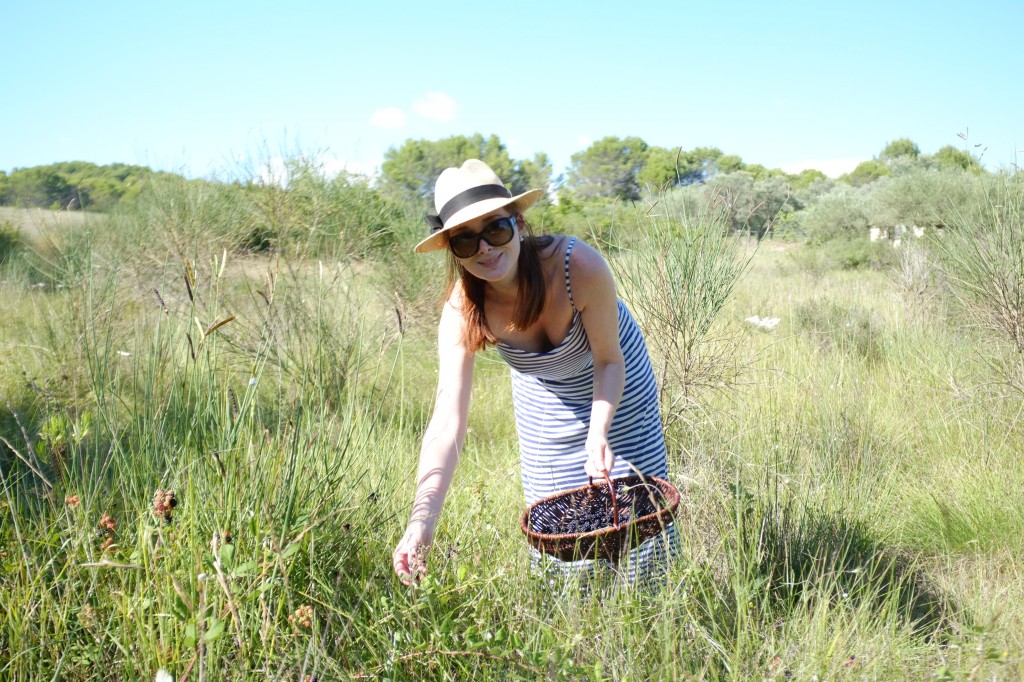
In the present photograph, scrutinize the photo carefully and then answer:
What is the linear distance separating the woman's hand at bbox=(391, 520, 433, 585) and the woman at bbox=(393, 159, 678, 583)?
0.04m

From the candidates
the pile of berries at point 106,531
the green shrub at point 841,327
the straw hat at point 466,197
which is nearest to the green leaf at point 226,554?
the pile of berries at point 106,531

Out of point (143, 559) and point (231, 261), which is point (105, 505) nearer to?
point (143, 559)

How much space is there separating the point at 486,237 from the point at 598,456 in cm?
67

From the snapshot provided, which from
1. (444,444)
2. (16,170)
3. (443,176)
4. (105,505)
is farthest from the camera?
(16,170)

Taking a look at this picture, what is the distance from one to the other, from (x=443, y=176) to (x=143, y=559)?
1279 mm

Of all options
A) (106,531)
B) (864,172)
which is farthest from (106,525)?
(864,172)

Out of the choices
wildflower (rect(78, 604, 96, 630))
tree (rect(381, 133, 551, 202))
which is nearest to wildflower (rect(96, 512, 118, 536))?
wildflower (rect(78, 604, 96, 630))

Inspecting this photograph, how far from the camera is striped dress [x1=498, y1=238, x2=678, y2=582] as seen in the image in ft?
8.00

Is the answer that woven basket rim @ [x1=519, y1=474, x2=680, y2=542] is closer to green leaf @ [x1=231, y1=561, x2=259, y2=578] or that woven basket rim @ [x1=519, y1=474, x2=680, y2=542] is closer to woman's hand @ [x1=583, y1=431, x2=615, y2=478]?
woman's hand @ [x1=583, y1=431, x2=615, y2=478]

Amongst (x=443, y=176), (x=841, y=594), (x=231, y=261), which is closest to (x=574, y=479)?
(x=841, y=594)

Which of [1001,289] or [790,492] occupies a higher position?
[1001,289]

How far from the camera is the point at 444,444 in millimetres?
1995

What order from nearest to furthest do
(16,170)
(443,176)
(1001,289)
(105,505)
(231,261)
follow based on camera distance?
(105,505)
(443,176)
(1001,289)
(231,261)
(16,170)

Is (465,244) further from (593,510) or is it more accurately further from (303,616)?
(303,616)
